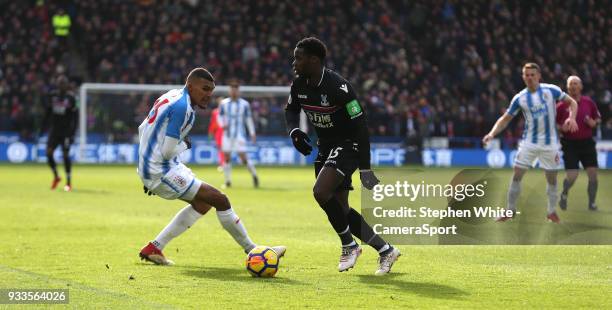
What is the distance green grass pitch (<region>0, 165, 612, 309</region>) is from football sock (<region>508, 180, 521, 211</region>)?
0.34 metres

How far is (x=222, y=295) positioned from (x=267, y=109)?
87.5 ft

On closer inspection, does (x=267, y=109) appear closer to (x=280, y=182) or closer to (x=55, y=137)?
(x=280, y=182)

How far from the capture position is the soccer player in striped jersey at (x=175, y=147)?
945 cm

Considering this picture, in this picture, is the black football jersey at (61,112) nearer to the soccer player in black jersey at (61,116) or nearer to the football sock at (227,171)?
the soccer player in black jersey at (61,116)

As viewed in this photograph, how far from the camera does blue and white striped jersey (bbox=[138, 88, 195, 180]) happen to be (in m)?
9.41

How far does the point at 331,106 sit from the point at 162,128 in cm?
162

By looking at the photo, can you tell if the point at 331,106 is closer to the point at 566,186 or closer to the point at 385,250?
the point at 385,250

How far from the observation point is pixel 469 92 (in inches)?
1432

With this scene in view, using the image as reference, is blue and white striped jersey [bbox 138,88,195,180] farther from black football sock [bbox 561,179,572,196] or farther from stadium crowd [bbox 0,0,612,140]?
stadium crowd [bbox 0,0,612,140]

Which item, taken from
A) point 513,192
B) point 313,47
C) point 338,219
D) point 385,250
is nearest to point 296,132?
point 313,47

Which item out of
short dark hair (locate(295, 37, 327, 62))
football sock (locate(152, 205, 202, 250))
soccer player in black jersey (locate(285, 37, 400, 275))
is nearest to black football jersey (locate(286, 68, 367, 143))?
soccer player in black jersey (locate(285, 37, 400, 275))

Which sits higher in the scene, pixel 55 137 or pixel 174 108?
pixel 174 108

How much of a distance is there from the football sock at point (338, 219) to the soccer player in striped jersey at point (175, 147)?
582 millimetres

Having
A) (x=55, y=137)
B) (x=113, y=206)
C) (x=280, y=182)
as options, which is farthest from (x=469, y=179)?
(x=280, y=182)
